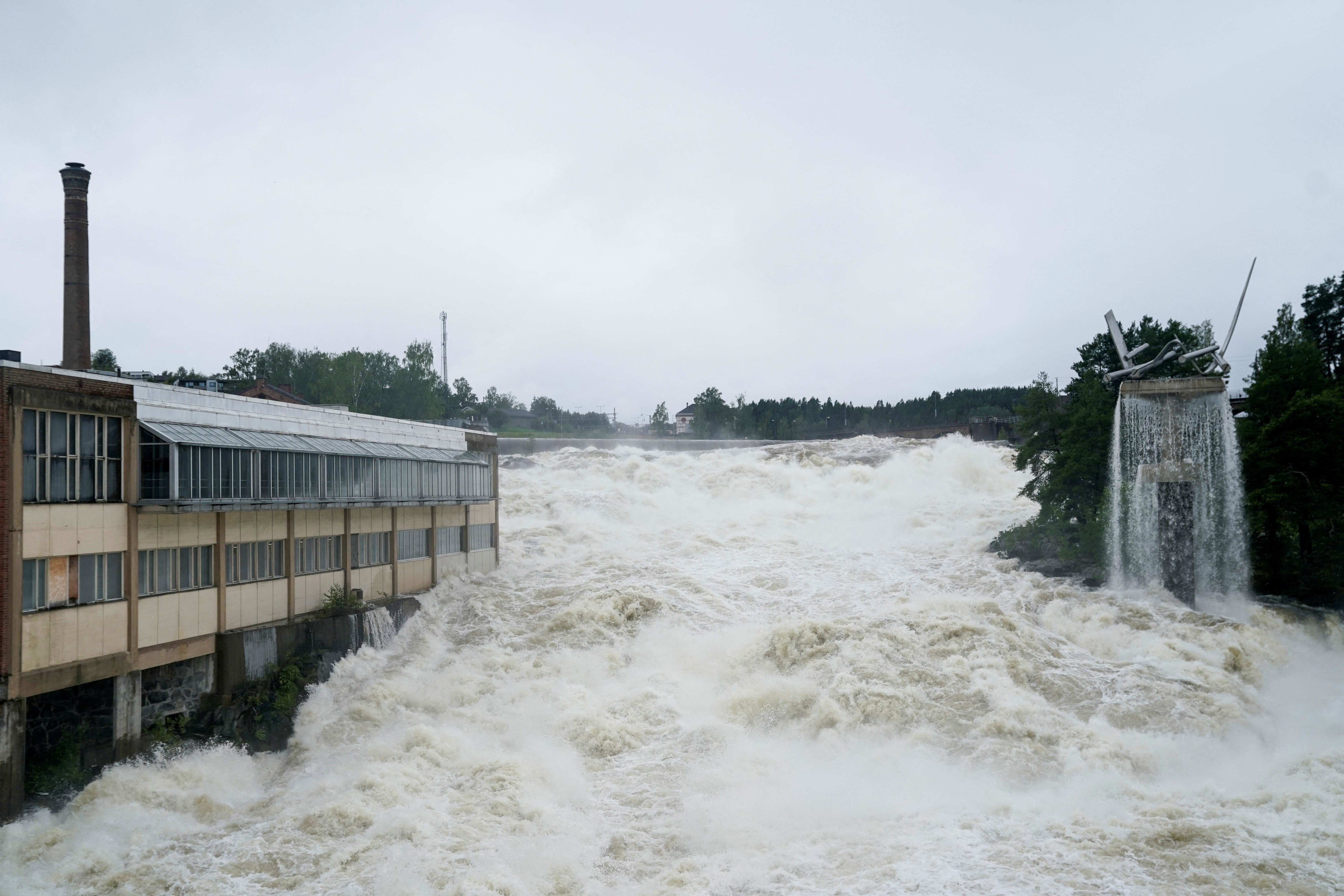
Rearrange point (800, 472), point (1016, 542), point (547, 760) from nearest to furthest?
1. point (547, 760)
2. point (1016, 542)
3. point (800, 472)

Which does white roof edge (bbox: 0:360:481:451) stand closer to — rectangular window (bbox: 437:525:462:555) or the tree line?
rectangular window (bbox: 437:525:462:555)

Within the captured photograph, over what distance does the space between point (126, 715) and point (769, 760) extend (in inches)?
464

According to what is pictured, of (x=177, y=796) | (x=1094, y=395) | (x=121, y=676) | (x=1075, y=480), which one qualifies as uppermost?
(x=1094, y=395)

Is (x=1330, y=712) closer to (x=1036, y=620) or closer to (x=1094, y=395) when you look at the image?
(x=1036, y=620)

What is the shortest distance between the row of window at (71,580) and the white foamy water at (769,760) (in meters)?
3.16

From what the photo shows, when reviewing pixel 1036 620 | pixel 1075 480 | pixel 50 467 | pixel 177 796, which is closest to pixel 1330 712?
pixel 1036 620

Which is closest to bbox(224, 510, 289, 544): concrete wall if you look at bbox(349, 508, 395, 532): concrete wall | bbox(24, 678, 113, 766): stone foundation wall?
bbox(349, 508, 395, 532): concrete wall

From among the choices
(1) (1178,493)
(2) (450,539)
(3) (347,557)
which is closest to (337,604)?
(3) (347,557)

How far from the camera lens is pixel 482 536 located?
1147 inches

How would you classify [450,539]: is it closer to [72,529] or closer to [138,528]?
[138,528]

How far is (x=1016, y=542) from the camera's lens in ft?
100

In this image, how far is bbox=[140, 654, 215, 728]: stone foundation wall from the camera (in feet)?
52.7

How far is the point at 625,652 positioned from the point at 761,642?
3.38 m

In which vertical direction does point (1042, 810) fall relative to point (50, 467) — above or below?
below
